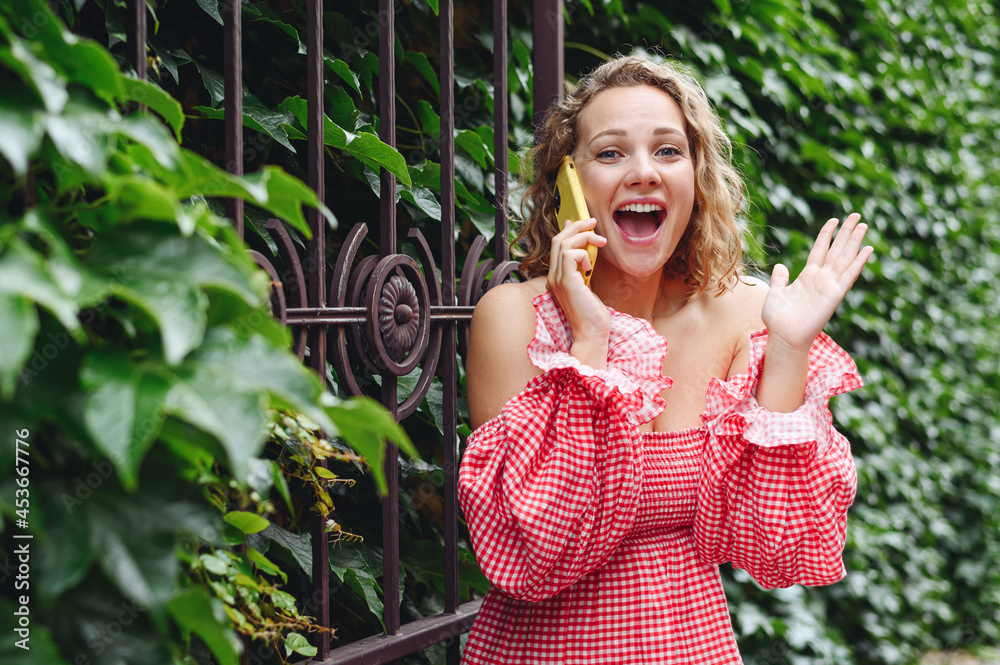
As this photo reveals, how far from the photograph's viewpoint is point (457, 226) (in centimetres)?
193

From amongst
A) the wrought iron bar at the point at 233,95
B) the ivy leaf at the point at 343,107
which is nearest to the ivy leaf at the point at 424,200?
the ivy leaf at the point at 343,107

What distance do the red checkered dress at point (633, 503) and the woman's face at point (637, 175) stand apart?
0.53ft

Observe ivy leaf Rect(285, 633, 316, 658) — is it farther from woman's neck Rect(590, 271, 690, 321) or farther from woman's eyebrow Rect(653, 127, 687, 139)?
woman's eyebrow Rect(653, 127, 687, 139)

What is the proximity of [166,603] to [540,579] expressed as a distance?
78 centimetres

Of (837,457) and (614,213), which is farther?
(614,213)

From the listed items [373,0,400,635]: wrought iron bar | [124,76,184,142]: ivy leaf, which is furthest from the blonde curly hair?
[124,76,184,142]: ivy leaf

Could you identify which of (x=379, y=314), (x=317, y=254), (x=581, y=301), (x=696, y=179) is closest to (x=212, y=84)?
(x=317, y=254)

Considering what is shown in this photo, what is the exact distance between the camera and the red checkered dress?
130cm

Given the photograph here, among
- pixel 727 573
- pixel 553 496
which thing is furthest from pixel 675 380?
pixel 727 573

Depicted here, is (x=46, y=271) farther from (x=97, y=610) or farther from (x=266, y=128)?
(x=266, y=128)

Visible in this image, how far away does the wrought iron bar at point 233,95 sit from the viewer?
1093 millimetres

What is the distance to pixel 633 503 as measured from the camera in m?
1.32

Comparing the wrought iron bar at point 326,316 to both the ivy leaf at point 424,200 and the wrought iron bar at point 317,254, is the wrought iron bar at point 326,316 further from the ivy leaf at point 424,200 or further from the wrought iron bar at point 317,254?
the ivy leaf at point 424,200

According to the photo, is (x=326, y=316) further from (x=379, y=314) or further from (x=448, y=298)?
(x=448, y=298)
